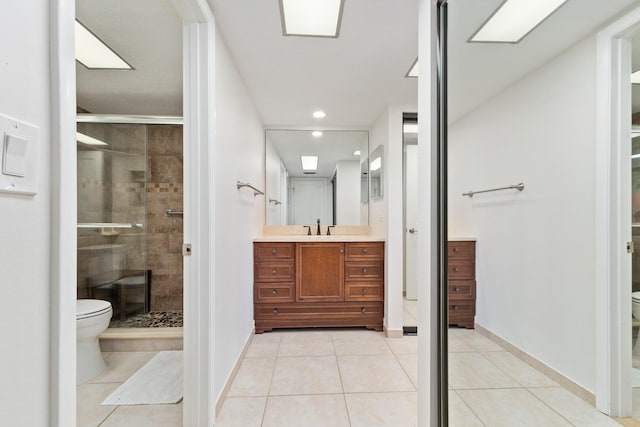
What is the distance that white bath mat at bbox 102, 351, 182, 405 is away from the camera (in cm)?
170

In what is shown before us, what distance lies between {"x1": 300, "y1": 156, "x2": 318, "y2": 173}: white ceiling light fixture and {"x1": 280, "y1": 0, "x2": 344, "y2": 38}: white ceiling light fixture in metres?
1.79

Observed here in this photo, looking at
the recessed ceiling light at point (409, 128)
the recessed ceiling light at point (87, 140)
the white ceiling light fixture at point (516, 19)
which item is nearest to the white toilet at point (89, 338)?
the recessed ceiling light at point (87, 140)

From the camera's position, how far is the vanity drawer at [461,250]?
119cm

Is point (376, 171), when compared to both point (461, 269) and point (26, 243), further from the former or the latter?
point (26, 243)

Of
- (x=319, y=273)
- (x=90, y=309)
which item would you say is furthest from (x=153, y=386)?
(x=319, y=273)

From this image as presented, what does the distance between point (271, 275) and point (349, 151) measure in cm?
168

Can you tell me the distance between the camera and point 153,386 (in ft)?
6.03

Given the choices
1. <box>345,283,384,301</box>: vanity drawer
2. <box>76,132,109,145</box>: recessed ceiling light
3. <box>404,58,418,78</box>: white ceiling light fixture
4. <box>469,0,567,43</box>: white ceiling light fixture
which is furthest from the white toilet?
<box>404,58,418,78</box>: white ceiling light fixture

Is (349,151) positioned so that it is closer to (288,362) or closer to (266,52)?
(266,52)

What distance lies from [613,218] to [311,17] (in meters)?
1.55

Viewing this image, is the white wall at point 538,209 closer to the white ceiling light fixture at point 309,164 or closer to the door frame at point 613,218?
the door frame at point 613,218

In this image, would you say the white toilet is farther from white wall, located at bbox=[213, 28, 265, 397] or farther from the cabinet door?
the cabinet door

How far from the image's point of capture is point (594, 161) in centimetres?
70

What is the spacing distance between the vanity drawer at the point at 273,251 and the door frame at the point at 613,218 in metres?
2.29
